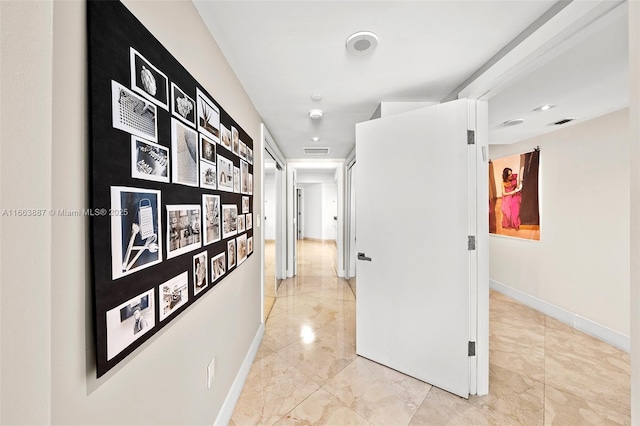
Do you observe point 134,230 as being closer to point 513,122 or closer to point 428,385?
point 428,385

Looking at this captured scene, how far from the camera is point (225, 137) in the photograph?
1.52 m

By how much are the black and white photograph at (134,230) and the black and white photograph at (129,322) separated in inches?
3.9

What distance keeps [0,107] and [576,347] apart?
3.82 meters

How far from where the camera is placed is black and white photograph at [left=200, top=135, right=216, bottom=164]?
121cm

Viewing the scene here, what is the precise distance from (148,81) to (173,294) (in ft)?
2.50

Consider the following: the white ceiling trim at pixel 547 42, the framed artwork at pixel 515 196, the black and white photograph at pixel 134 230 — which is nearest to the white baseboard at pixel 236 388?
the black and white photograph at pixel 134 230

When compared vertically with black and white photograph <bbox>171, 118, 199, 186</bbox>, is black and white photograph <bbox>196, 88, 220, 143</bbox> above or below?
above

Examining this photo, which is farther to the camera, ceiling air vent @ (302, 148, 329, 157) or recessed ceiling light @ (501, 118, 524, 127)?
ceiling air vent @ (302, 148, 329, 157)

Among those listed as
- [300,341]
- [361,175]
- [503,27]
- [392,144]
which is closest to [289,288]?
[300,341]

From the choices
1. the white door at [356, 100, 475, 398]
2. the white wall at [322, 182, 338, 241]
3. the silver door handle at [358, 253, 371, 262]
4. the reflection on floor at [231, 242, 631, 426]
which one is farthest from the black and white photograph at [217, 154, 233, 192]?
the white wall at [322, 182, 338, 241]

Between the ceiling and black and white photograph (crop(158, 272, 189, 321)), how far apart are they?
1.26 metres

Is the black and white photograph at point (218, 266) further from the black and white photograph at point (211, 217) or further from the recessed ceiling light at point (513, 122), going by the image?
the recessed ceiling light at point (513, 122)

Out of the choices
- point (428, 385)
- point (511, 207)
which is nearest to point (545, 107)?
point (511, 207)

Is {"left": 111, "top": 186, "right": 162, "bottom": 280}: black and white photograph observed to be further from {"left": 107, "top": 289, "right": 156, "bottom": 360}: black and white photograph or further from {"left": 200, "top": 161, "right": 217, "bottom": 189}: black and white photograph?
{"left": 200, "top": 161, "right": 217, "bottom": 189}: black and white photograph
